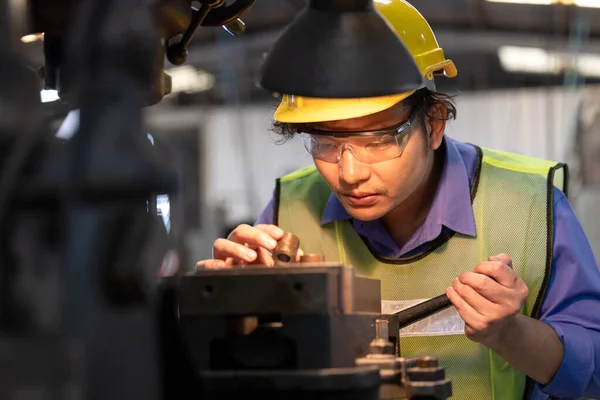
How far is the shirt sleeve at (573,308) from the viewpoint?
5.76 ft

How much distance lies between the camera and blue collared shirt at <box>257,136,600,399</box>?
5.79 feet

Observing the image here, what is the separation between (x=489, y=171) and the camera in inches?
81.4

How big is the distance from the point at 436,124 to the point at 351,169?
0.95ft

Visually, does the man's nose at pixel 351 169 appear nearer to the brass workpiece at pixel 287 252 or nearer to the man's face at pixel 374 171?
the man's face at pixel 374 171

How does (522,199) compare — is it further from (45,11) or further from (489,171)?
(45,11)

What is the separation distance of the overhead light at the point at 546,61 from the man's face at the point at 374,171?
4.44 meters

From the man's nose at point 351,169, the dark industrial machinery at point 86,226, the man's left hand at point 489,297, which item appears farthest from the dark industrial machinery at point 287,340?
the man's nose at point 351,169

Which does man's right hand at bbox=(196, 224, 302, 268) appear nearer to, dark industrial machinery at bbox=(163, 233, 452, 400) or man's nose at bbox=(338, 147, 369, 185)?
man's nose at bbox=(338, 147, 369, 185)

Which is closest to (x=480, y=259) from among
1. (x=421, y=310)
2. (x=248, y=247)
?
(x=421, y=310)

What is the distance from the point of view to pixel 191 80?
256 inches

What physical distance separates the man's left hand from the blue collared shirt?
250 millimetres

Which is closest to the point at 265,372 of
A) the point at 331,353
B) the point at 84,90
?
the point at 331,353

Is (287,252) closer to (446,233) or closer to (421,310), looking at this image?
(421,310)

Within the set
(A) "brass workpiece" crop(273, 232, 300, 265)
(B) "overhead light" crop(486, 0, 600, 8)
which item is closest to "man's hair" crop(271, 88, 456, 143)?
(A) "brass workpiece" crop(273, 232, 300, 265)
